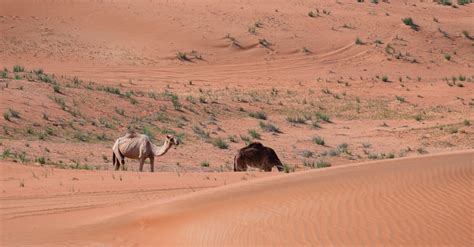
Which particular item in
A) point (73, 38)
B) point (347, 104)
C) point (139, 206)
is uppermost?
point (73, 38)

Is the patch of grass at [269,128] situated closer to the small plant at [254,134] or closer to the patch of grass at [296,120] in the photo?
the small plant at [254,134]

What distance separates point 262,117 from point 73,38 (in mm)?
15956

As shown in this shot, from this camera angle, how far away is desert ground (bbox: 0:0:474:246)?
443 inches

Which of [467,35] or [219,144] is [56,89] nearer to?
[219,144]

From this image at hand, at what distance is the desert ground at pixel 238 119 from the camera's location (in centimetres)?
1126

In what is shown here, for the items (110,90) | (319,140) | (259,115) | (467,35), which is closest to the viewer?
(319,140)

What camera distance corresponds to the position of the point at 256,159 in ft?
66.9

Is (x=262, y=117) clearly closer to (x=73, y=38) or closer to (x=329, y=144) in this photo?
(x=329, y=144)

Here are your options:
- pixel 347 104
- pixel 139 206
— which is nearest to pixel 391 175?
pixel 139 206

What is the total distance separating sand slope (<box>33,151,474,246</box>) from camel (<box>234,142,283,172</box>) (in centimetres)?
578

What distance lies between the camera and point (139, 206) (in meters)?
13.9

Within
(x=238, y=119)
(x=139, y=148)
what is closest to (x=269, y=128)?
(x=238, y=119)

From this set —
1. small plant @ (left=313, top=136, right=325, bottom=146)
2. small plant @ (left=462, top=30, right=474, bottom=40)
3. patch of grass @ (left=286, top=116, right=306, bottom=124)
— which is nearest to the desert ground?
small plant @ (left=313, top=136, right=325, bottom=146)

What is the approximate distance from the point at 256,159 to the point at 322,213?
9.42 m
